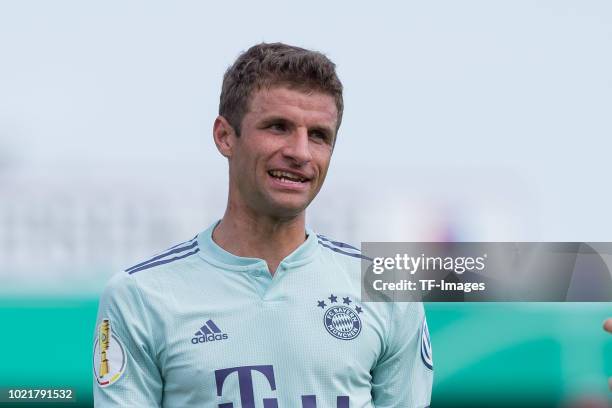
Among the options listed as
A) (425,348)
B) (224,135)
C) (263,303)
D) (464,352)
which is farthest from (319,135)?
(464,352)

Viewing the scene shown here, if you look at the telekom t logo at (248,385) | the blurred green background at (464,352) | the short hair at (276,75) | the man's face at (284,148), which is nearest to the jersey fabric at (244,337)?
the telekom t logo at (248,385)

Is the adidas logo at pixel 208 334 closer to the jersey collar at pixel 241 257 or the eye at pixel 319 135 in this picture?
the jersey collar at pixel 241 257

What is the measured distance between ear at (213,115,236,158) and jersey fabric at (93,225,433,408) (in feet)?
0.69

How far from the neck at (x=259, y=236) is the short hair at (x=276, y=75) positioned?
0.20 m

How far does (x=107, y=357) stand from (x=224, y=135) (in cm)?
58

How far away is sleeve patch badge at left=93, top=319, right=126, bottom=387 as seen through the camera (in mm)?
1886

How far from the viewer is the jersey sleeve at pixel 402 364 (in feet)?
6.58

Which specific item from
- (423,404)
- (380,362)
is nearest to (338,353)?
(380,362)

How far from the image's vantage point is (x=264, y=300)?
1938 millimetres

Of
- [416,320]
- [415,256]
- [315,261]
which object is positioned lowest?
[416,320]

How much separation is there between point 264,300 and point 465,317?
192 cm

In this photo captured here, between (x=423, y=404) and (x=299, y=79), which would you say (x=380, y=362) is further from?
(x=299, y=79)

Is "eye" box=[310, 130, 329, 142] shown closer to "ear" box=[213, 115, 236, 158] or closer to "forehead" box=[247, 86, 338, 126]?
"forehead" box=[247, 86, 338, 126]

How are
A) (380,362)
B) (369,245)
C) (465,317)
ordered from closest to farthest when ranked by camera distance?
(380,362), (369,245), (465,317)
